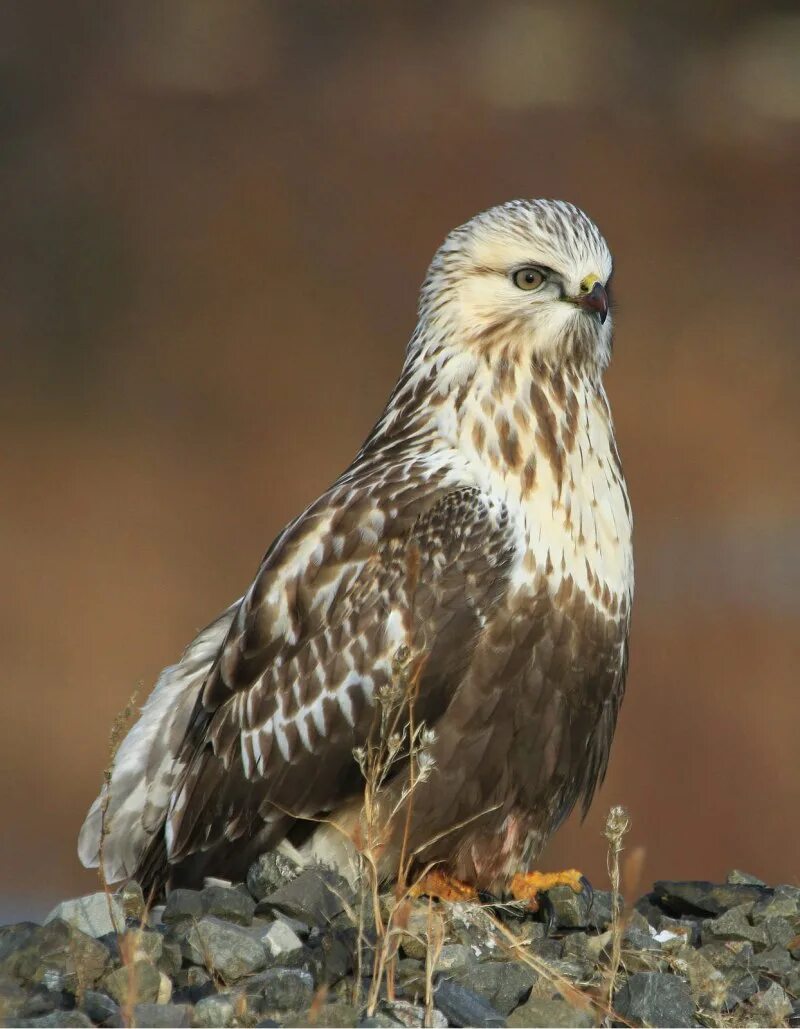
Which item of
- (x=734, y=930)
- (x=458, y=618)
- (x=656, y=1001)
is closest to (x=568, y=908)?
(x=734, y=930)

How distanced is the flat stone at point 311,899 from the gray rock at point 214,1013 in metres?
0.56

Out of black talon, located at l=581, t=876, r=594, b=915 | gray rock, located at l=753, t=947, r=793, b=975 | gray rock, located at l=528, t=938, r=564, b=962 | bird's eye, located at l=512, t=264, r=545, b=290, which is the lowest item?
gray rock, located at l=753, t=947, r=793, b=975

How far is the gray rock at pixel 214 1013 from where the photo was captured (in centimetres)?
275

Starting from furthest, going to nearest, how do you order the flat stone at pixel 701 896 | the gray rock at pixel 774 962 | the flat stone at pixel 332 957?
the flat stone at pixel 701 896 < the gray rock at pixel 774 962 < the flat stone at pixel 332 957

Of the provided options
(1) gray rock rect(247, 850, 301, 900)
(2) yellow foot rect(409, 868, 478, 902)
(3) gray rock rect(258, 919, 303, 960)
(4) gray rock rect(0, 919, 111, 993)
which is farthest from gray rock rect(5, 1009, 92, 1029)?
(2) yellow foot rect(409, 868, 478, 902)

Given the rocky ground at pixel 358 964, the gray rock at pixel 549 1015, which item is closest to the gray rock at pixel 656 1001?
the rocky ground at pixel 358 964

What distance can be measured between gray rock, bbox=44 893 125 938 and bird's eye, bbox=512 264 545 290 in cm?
193

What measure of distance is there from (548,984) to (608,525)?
120cm

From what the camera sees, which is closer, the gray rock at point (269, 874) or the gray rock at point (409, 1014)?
the gray rock at point (409, 1014)

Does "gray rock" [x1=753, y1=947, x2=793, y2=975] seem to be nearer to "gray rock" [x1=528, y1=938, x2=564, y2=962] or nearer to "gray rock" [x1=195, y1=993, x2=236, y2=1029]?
"gray rock" [x1=528, y1=938, x2=564, y2=962]

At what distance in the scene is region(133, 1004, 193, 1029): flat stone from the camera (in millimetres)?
2691

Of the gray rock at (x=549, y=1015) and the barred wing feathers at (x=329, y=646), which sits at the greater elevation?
the barred wing feathers at (x=329, y=646)

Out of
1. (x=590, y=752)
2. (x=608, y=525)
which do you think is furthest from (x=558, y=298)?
(x=590, y=752)

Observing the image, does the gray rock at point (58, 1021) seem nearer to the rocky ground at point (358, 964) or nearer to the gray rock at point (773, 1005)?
the rocky ground at point (358, 964)
